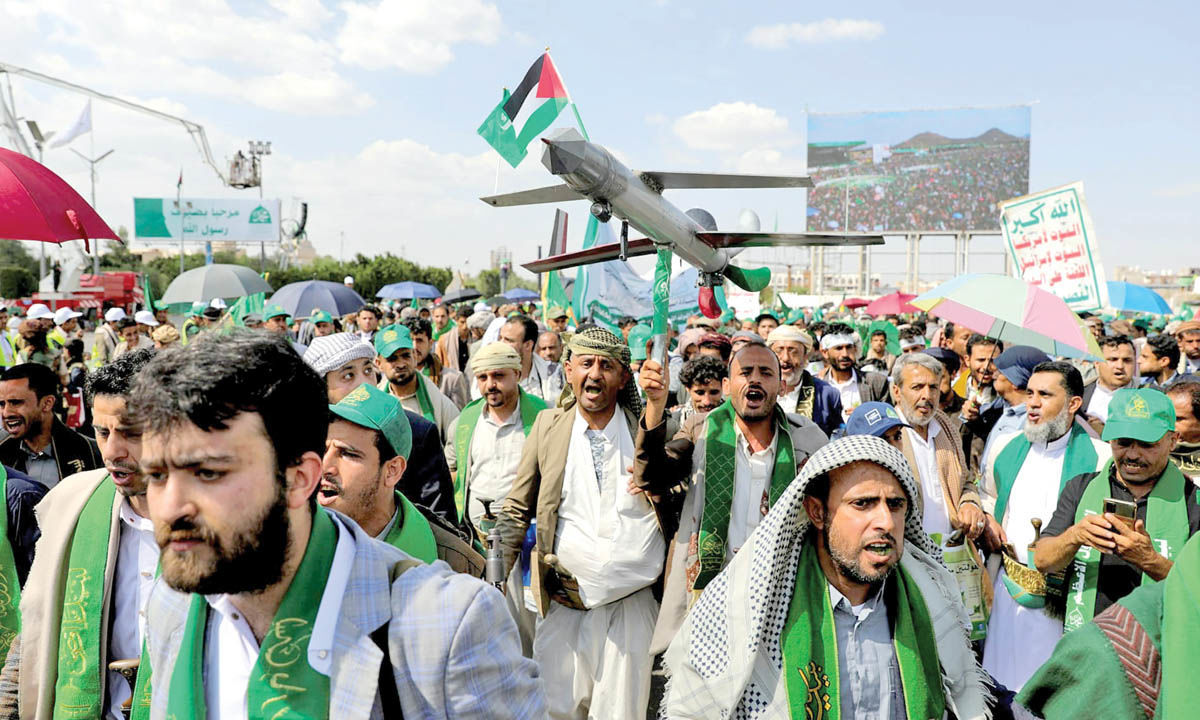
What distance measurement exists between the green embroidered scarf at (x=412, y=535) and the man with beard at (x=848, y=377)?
4.81 m

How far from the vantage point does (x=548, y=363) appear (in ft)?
24.8

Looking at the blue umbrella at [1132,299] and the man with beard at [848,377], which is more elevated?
the blue umbrella at [1132,299]

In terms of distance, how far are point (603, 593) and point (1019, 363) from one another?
339 centimetres

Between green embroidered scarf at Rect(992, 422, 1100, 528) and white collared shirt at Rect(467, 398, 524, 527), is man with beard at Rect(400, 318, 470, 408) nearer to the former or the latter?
white collared shirt at Rect(467, 398, 524, 527)

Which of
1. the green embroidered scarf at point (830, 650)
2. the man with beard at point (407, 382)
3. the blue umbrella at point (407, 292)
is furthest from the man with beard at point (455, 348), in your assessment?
the green embroidered scarf at point (830, 650)

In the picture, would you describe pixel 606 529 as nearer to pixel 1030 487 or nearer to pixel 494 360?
pixel 494 360

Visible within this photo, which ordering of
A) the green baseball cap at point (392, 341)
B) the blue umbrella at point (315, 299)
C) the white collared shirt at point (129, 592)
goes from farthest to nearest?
the blue umbrella at point (315, 299) < the green baseball cap at point (392, 341) < the white collared shirt at point (129, 592)

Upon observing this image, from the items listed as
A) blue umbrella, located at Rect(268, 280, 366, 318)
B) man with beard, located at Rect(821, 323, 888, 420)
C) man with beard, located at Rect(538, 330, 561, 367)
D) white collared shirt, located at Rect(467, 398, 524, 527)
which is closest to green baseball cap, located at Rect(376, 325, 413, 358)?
white collared shirt, located at Rect(467, 398, 524, 527)

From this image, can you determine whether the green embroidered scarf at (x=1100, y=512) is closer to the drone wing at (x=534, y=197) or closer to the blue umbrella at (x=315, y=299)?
the drone wing at (x=534, y=197)

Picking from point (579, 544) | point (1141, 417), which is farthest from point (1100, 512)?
point (579, 544)

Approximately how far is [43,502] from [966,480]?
4.02m

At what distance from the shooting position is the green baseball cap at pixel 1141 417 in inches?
127

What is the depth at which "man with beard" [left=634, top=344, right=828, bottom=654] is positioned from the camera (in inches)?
142

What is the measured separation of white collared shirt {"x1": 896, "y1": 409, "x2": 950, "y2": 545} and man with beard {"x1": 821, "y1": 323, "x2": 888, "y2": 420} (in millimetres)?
2325
